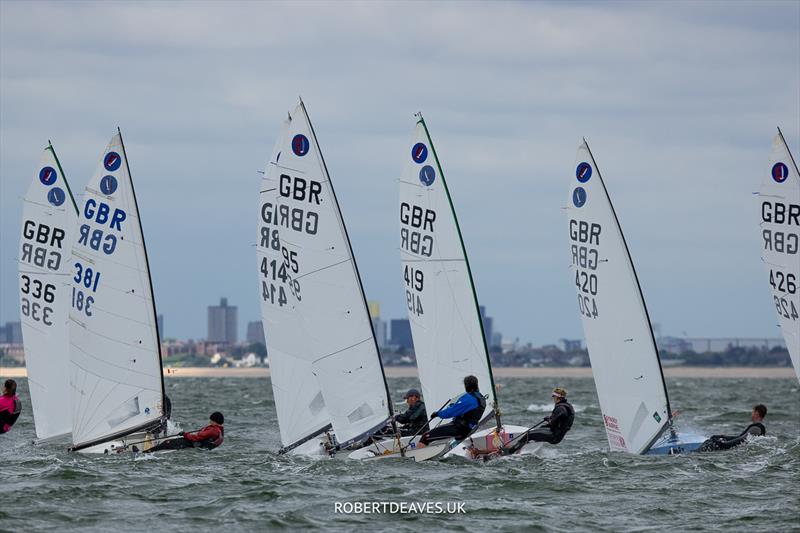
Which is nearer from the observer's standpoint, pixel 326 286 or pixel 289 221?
pixel 326 286

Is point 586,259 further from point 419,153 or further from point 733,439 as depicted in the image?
point 733,439

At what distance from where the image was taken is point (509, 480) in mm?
18844

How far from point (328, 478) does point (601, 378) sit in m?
5.66

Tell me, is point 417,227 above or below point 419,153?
below

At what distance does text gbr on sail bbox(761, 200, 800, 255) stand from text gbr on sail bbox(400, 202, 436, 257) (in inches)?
238

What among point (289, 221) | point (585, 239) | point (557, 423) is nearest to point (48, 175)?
point (289, 221)

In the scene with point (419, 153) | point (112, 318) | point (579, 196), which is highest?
point (419, 153)

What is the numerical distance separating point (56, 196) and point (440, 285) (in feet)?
25.0

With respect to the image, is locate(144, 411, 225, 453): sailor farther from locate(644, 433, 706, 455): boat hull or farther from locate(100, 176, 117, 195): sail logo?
locate(644, 433, 706, 455): boat hull

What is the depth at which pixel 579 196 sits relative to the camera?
22.6 meters

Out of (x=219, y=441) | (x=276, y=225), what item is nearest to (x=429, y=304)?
(x=276, y=225)

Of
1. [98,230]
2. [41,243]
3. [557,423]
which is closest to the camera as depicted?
[557,423]

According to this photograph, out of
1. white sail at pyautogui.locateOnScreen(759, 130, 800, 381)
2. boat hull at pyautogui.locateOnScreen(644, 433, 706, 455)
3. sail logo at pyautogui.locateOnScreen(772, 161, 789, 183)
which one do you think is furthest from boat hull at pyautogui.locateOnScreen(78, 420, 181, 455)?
sail logo at pyautogui.locateOnScreen(772, 161, 789, 183)

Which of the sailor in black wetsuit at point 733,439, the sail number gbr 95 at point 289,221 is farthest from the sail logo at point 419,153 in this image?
the sailor in black wetsuit at point 733,439
